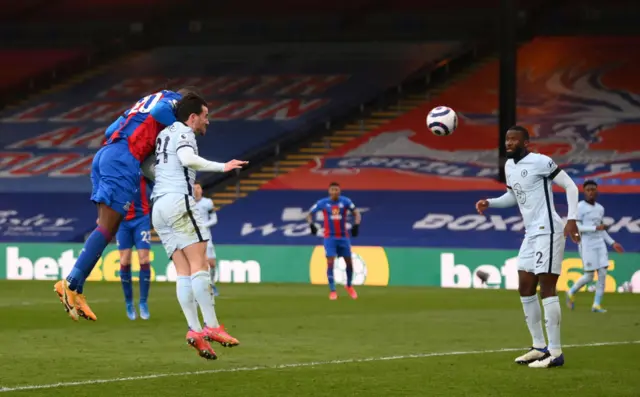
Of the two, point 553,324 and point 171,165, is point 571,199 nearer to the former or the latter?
point 553,324

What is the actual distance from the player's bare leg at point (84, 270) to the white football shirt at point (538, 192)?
12.0ft

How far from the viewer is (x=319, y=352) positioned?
40.2ft

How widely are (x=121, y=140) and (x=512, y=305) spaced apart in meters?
10.4

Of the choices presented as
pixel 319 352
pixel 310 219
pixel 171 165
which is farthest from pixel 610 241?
pixel 171 165

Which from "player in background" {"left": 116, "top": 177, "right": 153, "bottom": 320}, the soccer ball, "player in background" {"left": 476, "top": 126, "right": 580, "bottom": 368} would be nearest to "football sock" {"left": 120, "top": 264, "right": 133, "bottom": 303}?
"player in background" {"left": 116, "top": 177, "right": 153, "bottom": 320}

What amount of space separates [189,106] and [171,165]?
53 centimetres

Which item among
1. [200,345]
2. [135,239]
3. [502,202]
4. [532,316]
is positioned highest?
[502,202]

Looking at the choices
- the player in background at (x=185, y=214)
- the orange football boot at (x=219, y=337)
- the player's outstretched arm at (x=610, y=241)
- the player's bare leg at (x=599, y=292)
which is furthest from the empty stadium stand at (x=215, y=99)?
the orange football boot at (x=219, y=337)

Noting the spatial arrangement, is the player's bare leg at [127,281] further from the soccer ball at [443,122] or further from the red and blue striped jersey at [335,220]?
the red and blue striped jersey at [335,220]

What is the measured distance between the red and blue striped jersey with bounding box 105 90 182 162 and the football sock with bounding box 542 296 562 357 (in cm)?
369

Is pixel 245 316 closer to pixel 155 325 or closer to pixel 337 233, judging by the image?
pixel 155 325

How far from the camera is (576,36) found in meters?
35.7

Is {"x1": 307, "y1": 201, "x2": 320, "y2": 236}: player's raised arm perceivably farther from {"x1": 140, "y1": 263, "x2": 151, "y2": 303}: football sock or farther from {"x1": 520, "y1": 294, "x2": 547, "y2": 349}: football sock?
{"x1": 520, "y1": 294, "x2": 547, "y2": 349}: football sock

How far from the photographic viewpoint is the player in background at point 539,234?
433 inches
